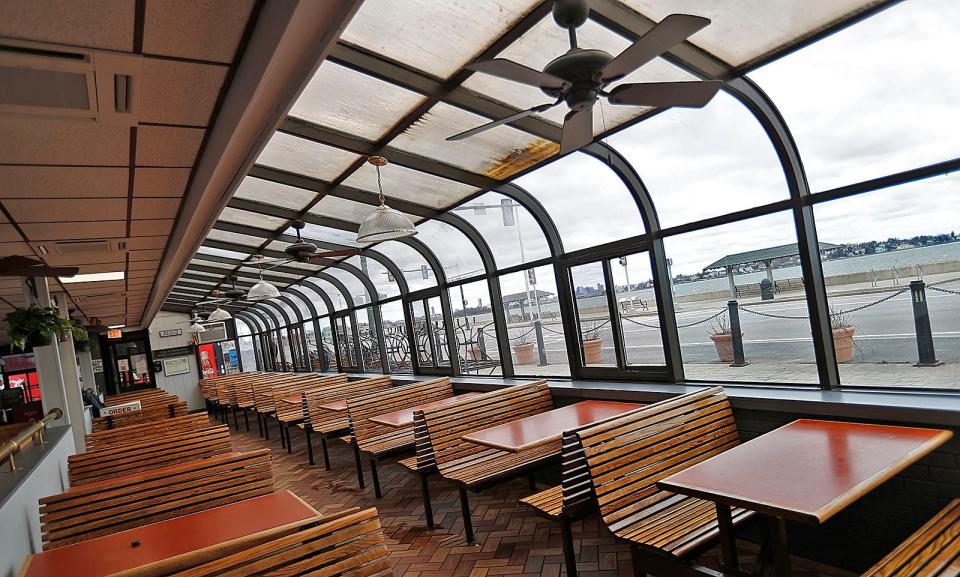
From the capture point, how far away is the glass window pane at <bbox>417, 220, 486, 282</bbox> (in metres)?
7.06

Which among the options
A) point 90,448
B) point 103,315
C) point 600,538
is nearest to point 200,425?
point 90,448

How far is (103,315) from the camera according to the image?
37.6 feet

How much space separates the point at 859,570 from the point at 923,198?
6.83ft

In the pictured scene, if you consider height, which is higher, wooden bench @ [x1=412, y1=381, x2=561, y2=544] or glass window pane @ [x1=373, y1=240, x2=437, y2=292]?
glass window pane @ [x1=373, y1=240, x2=437, y2=292]

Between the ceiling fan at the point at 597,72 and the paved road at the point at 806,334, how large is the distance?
207 centimetres

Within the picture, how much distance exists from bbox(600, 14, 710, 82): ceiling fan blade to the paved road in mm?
2455

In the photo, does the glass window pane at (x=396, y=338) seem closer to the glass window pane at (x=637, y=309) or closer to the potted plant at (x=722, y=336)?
the glass window pane at (x=637, y=309)

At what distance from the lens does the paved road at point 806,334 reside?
129 inches

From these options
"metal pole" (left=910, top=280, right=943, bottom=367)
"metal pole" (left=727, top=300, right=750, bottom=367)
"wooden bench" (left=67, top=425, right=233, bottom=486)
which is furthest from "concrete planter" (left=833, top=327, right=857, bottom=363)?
"wooden bench" (left=67, top=425, right=233, bottom=486)

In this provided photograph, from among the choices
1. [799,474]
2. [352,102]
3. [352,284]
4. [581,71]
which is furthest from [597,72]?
[352,284]

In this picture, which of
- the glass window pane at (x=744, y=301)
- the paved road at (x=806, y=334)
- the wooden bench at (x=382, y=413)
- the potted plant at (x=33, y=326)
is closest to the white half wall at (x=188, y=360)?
the wooden bench at (x=382, y=413)

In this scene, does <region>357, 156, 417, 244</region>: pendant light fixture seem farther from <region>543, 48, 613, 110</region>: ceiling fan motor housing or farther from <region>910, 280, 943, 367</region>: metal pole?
<region>910, 280, 943, 367</region>: metal pole

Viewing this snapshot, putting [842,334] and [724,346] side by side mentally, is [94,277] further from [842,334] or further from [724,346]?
[842,334]

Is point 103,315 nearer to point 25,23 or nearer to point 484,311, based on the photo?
point 484,311
